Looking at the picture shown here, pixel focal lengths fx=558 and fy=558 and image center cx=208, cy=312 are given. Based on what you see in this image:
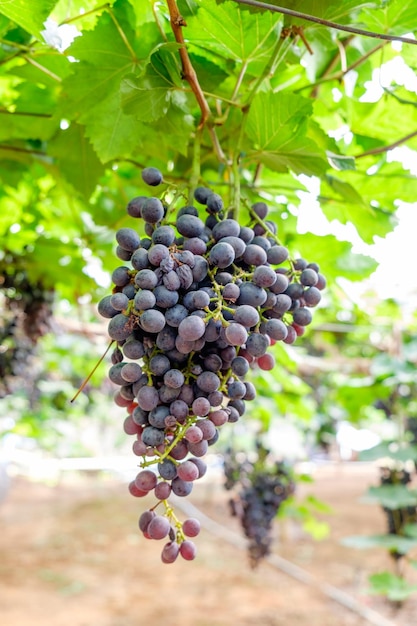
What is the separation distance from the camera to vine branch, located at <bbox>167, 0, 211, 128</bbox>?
859mm

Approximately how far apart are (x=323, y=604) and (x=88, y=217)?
5017 mm

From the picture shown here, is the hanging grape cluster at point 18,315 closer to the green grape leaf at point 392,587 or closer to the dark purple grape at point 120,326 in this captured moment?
the dark purple grape at point 120,326

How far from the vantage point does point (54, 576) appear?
6.77 m

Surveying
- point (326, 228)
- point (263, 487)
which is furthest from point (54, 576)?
point (326, 228)

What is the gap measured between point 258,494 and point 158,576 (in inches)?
151

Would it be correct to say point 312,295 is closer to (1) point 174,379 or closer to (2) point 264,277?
(2) point 264,277

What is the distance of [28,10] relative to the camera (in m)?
0.94

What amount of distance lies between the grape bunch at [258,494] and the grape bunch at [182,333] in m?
2.84

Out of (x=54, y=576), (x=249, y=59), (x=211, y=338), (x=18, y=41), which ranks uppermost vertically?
(x=18, y=41)

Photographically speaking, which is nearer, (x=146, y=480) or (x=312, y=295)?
(x=146, y=480)

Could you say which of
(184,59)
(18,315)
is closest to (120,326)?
(184,59)

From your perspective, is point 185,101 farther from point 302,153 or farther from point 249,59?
point 302,153

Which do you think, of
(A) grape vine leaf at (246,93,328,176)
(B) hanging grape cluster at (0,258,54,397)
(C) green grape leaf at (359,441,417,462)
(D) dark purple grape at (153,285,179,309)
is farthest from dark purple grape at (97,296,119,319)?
(C) green grape leaf at (359,441,417,462)

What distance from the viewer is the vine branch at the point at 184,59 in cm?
86
